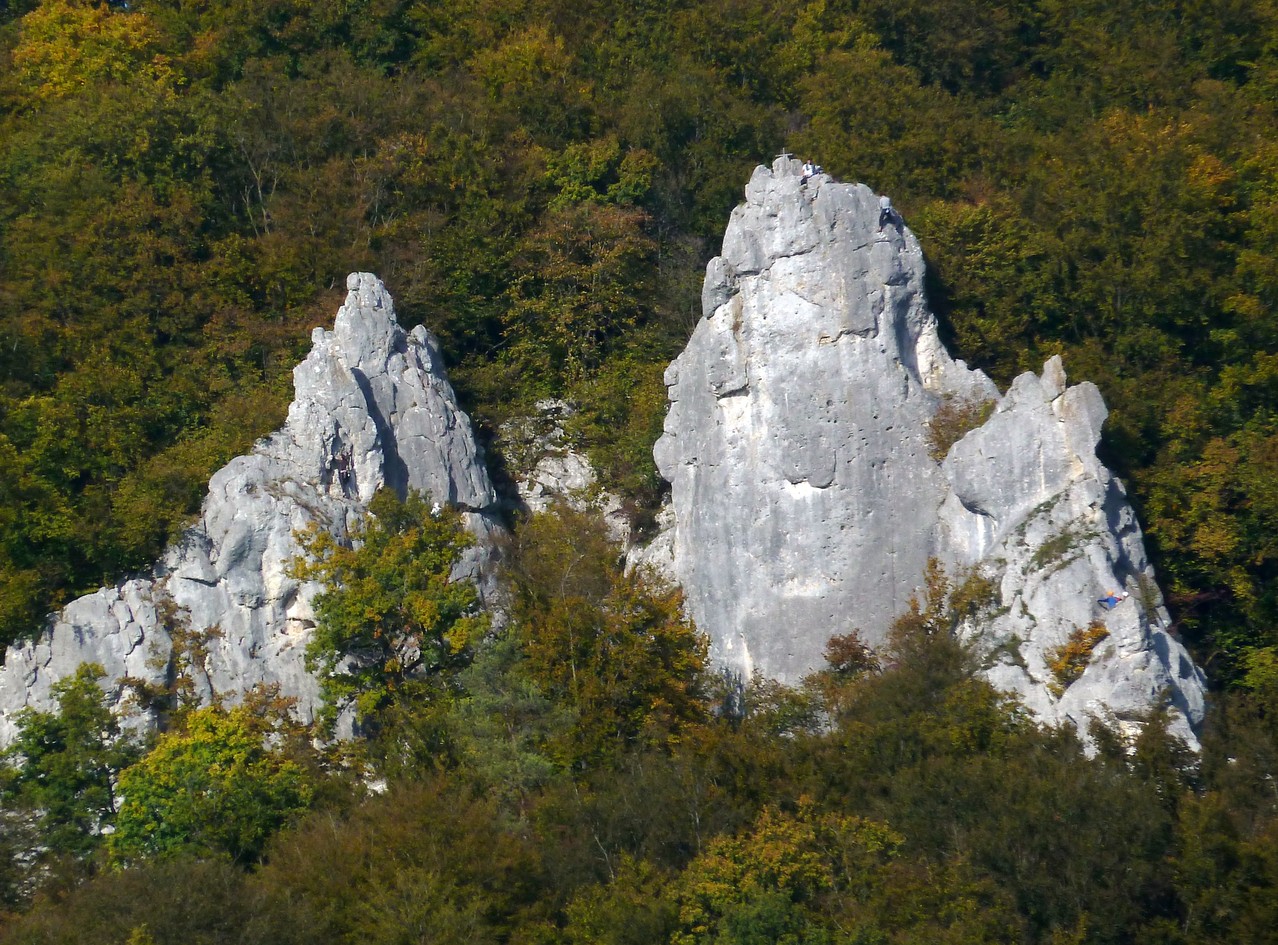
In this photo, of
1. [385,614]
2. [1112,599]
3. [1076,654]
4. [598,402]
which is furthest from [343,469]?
[1112,599]

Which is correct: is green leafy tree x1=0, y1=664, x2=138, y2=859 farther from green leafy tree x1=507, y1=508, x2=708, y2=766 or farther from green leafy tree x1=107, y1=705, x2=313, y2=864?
green leafy tree x1=507, y1=508, x2=708, y2=766

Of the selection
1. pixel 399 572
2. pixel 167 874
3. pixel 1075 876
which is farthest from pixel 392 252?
pixel 1075 876

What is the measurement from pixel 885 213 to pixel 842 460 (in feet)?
14.3

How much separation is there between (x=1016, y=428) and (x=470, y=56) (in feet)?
66.9

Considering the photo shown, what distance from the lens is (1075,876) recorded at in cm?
2533

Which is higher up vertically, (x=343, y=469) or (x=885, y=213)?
(x=885, y=213)

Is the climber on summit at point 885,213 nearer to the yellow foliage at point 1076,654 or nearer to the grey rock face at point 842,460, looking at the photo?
the grey rock face at point 842,460

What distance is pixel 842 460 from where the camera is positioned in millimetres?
32062

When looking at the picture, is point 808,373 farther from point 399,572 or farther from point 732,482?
point 399,572

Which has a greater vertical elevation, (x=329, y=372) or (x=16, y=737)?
(x=329, y=372)

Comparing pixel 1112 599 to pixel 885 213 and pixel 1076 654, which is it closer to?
pixel 1076 654

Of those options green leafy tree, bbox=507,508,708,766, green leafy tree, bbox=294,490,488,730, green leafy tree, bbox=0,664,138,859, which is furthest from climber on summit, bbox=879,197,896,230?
green leafy tree, bbox=0,664,138,859

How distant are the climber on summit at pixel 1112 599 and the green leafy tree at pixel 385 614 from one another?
9810 millimetres

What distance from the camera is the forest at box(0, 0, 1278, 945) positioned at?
2608 cm
